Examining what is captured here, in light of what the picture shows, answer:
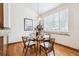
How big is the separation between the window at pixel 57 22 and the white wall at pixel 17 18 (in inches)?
9.4

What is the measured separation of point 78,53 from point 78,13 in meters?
0.73

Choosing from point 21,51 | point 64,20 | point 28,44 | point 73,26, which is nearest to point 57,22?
point 64,20

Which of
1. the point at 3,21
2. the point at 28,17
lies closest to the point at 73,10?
the point at 28,17

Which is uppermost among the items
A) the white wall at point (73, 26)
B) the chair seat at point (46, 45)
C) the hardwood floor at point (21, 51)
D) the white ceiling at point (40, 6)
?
the white ceiling at point (40, 6)

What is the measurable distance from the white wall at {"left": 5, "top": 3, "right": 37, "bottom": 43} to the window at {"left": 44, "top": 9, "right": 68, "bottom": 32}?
240mm

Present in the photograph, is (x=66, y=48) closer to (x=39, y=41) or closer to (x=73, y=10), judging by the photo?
(x=39, y=41)

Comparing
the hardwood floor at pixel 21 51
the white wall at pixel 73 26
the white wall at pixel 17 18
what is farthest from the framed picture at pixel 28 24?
the white wall at pixel 73 26

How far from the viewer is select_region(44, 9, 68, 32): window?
1758 millimetres

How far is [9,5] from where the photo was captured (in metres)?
1.75

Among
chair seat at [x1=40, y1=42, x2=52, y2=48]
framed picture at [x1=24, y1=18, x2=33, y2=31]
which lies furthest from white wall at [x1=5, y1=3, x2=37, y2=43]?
chair seat at [x1=40, y1=42, x2=52, y2=48]

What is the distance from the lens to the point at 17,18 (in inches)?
69.9

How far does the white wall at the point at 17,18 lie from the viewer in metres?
1.76

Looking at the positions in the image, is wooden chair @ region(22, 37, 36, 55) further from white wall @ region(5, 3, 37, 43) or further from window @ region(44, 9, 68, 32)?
window @ region(44, 9, 68, 32)

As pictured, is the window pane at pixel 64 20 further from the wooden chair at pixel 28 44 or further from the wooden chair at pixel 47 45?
the wooden chair at pixel 28 44
